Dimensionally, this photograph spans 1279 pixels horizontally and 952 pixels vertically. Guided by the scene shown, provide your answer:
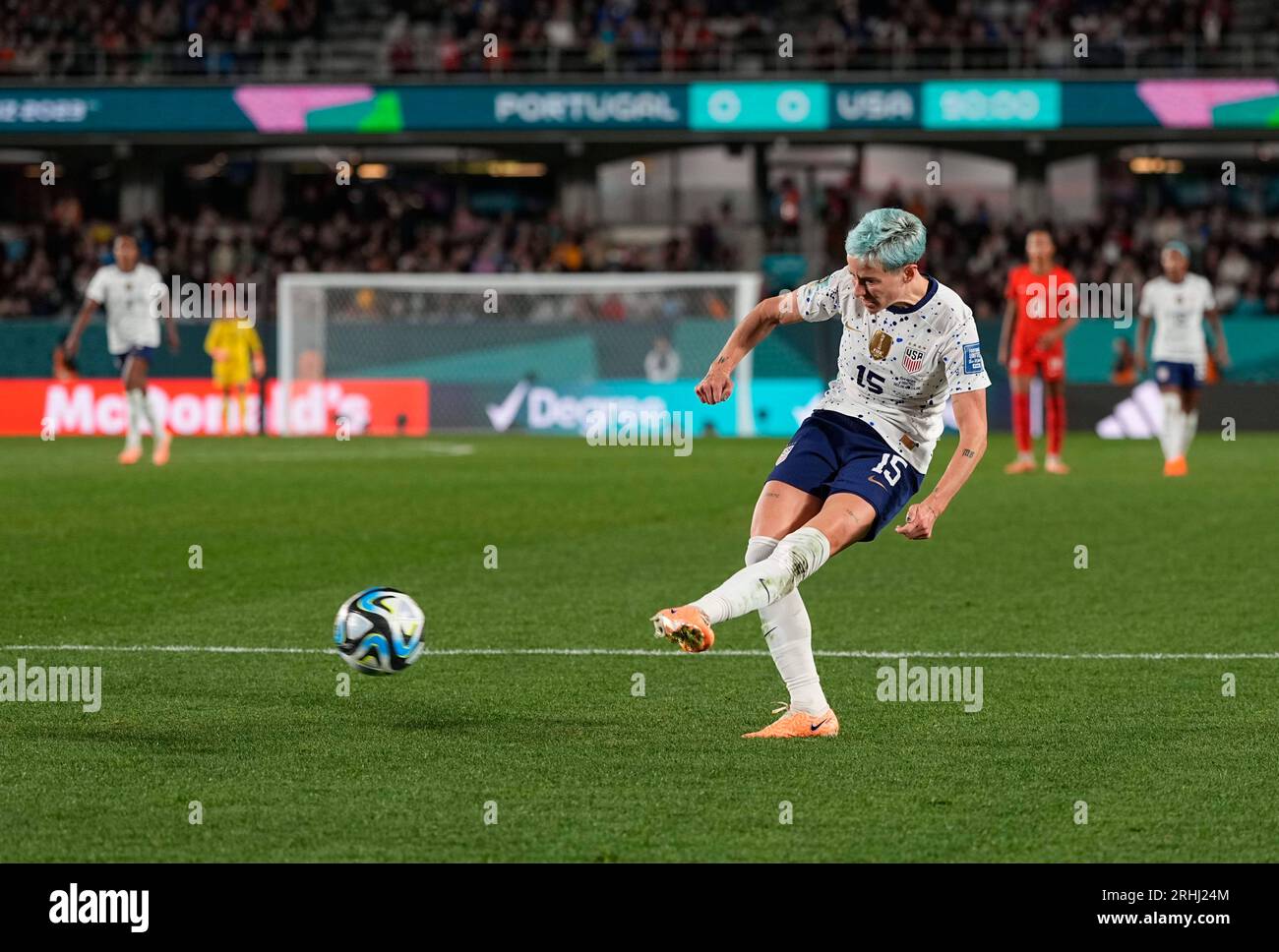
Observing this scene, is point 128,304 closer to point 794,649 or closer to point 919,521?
point 794,649

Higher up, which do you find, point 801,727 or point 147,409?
point 147,409

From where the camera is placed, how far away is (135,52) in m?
34.4

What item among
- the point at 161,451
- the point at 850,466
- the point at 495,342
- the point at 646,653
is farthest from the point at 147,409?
the point at 850,466

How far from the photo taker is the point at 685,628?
19.0 feet

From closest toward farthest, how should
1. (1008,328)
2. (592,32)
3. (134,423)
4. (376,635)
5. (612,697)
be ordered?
1. (376,635)
2. (612,697)
3. (1008,328)
4. (134,423)
5. (592,32)

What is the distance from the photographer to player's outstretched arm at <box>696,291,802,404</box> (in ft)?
21.9

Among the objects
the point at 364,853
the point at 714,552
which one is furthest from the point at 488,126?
the point at 364,853

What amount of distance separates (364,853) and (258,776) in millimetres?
1115

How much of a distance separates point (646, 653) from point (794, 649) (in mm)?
2059

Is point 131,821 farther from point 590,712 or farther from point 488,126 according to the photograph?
point 488,126

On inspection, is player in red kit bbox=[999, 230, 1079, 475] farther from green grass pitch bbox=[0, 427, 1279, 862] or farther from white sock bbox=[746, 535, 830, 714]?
white sock bbox=[746, 535, 830, 714]

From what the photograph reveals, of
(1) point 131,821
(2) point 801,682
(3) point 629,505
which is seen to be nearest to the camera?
(1) point 131,821

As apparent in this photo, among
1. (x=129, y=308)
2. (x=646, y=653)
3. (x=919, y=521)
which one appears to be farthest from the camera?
(x=129, y=308)

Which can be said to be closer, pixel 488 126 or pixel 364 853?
pixel 364 853
